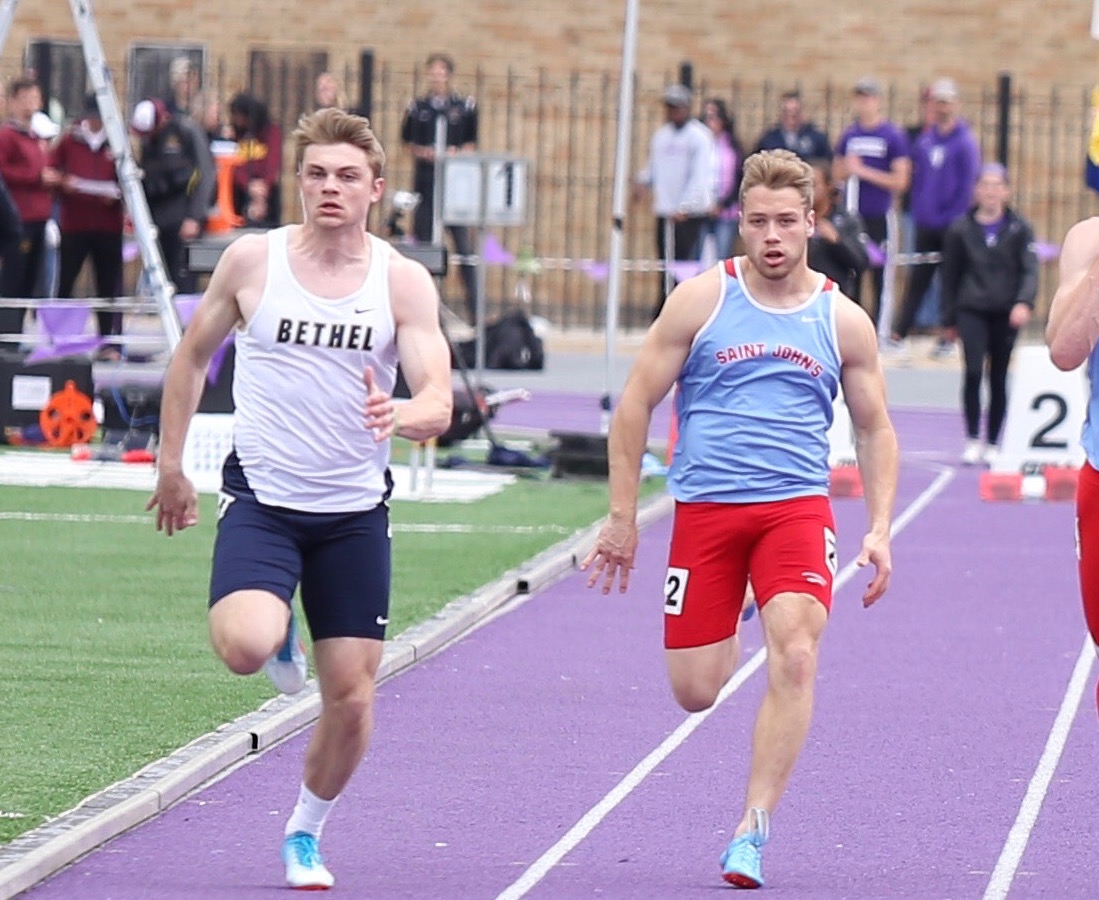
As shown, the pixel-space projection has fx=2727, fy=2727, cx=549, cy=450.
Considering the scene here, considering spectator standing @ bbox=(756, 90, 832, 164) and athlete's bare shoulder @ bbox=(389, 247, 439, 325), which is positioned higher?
athlete's bare shoulder @ bbox=(389, 247, 439, 325)

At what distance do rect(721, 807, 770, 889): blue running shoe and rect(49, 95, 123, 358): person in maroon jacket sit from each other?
50.2 ft

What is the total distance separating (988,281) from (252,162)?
9478 mm

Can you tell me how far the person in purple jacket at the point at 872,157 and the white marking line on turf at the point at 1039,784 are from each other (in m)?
14.8

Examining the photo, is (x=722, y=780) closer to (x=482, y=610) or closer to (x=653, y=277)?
(x=482, y=610)

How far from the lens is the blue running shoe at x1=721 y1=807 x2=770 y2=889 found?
6867 mm

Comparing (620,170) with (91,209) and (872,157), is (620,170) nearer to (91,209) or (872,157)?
(91,209)

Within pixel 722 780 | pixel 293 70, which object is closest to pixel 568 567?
pixel 722 780

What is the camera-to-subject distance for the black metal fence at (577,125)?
103 feet

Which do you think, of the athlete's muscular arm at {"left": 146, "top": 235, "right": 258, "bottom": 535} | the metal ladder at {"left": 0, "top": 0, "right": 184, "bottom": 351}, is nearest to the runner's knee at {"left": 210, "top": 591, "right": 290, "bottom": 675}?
the athlete's muscular arm at {"left": 146, "top": 235, "right": 258, "bottom": 535}

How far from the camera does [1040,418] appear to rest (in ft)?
59.9

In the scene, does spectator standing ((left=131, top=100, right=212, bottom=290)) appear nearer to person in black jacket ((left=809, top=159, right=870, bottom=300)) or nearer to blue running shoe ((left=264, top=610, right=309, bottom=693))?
person in black jacket ((left=809, top=159, right=870, bottom=300))

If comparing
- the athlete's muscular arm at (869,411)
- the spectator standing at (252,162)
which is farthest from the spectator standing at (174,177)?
the athlete's muscular arm at (869,411)

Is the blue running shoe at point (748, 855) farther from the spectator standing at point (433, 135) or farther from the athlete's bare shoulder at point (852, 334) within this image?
the spectator standing at point (433, 135)

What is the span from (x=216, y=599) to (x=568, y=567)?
718 cm
